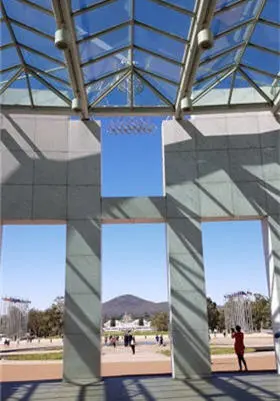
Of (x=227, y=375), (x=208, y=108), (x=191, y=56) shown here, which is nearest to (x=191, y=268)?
(x=227, y=375)

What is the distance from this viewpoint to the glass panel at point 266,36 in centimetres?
1327

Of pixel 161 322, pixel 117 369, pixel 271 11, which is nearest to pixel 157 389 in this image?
pixel 117 369

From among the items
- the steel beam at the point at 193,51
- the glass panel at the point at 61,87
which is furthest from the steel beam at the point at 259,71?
the glass panel at the point at 61,87

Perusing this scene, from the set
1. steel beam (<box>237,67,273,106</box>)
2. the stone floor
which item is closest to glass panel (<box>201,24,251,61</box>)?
steel beam (<box>237,67,273,106</box>)

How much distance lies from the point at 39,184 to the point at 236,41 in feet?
29.4

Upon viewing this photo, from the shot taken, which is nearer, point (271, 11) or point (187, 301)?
point (271, 11)

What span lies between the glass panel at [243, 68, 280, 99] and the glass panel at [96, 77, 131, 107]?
468 cm

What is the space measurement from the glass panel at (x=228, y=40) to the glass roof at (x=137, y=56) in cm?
4

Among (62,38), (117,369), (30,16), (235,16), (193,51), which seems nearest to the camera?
(62,38)

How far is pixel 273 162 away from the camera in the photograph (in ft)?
53.1

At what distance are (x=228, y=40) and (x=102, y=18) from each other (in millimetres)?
4387

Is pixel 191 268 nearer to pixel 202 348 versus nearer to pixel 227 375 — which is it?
pixel 202 348

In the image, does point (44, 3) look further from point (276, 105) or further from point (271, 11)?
point (276, 105)

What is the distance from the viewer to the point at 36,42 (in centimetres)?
→ 1344
